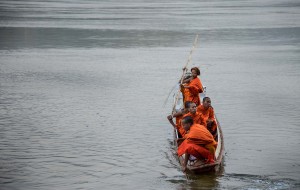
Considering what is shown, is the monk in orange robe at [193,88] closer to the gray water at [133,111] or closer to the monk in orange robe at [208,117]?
the gray water at [133,111]

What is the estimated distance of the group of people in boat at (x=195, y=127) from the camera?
1383 centimetres

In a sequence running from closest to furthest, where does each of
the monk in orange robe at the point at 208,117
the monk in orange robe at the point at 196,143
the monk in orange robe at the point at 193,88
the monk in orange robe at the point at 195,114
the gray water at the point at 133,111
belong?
the monk in orange robe at the point at 196,143, the gray water at the point at 133,111, the monk in orange robe at the point at 195,114, the monk in orange robe at the point at 208,117, the monk in orange robe at the point at 193,88

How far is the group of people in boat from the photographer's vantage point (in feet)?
45.4

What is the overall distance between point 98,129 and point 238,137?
443 centimetres

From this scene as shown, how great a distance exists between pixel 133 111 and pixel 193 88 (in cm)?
429

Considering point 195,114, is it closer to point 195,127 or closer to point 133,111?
point 195,127

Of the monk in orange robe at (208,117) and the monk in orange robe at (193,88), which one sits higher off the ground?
the monk in orange robe at (193,88)

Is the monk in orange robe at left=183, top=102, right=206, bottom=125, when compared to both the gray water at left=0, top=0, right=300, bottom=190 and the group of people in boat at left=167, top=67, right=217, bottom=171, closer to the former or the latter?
the group of people in boat at left=167, top=67, right=217, bottom=171

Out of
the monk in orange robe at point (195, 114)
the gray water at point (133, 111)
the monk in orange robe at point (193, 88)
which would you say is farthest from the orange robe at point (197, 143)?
the monk in orange robe at point (193, 88)

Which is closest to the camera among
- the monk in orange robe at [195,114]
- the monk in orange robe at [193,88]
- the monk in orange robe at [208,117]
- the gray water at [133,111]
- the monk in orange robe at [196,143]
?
the monk in orange robe at [196,143]

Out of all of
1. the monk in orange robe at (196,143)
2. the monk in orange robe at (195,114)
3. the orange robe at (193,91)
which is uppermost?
the orange robe at (193,91)

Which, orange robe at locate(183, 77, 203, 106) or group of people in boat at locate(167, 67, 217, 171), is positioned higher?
orange robe at locate(183, 77, 203, 106)

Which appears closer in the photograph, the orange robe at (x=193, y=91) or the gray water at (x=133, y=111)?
the gray water at (x=133, y=111)

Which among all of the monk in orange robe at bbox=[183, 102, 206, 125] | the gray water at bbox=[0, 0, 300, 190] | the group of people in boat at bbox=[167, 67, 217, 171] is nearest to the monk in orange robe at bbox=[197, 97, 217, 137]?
the group of people in boat at bbox=[167, 67, 217, 171]
